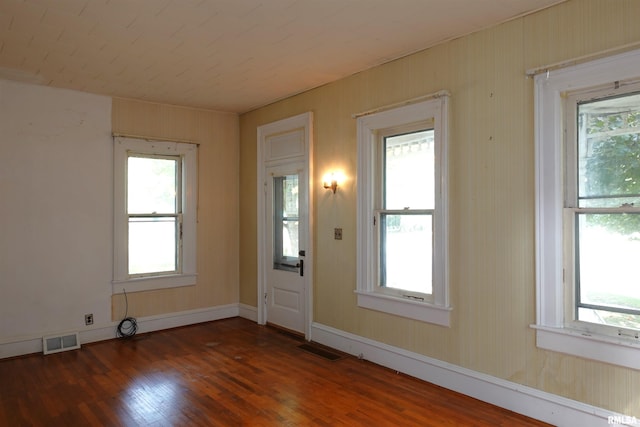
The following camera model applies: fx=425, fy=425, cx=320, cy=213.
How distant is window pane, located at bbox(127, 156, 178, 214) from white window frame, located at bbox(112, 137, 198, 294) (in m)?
0.11

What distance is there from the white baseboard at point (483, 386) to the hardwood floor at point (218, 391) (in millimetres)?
78

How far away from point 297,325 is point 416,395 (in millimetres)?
2080

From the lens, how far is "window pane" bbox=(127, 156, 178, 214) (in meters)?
5.35

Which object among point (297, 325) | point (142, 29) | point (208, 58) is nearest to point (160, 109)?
point (208, 58)

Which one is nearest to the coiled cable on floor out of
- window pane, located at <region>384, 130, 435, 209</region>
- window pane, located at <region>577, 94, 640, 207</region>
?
window pane, located at <region>384, 130, 435, 209</region>

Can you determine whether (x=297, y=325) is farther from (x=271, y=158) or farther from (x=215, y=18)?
(x=215, y=18)

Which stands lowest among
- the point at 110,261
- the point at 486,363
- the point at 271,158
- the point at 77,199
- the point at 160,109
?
the point at 486,363

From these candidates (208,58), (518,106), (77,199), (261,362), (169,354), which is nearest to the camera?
(518,106)

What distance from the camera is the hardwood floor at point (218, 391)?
3.06 metres

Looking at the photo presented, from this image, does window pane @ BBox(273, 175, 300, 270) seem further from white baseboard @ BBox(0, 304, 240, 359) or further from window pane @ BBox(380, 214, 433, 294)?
window pane @ BBox(380, 214, 433, 294)

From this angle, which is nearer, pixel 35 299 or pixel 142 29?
pixel 142 29

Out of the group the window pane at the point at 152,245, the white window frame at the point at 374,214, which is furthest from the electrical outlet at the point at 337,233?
the window pane at the point at 152,245

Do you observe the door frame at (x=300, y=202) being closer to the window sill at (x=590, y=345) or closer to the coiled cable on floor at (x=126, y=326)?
the coiled cable on floor at (x=126, y=326)

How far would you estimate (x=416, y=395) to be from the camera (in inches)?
134
